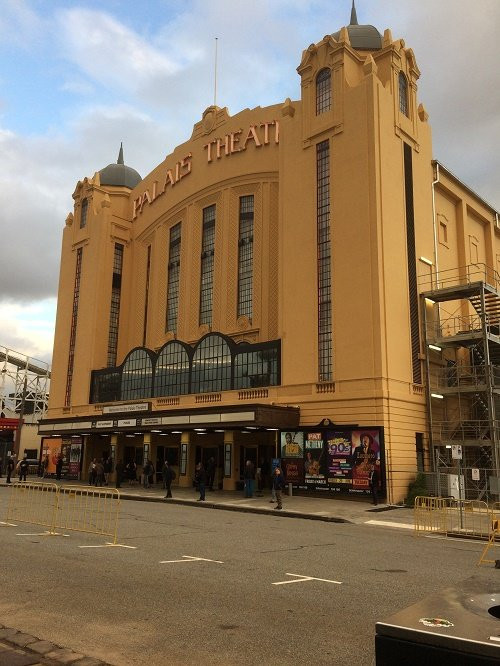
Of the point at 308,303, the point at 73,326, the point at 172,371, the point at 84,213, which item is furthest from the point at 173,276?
the point at 308,303

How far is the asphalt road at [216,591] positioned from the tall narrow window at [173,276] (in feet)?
91.4

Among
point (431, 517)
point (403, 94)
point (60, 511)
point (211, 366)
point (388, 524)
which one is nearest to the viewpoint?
point (60, 511)

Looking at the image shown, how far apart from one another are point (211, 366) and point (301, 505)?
12708 mm

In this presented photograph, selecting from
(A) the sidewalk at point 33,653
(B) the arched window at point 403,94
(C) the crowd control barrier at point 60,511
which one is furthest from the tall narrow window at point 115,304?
(A) the sidewalk at point 33,653

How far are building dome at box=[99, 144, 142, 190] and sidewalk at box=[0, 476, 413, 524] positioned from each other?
3013 cm

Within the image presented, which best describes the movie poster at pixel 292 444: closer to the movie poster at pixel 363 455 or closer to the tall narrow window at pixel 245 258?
the movie poster at pixel 363 455

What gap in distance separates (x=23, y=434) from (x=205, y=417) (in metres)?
36.1

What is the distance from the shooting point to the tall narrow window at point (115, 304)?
150 feet

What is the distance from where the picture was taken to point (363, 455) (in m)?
26.3

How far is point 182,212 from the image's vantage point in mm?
43125

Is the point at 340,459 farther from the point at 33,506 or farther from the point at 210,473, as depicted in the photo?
the point at 33,506

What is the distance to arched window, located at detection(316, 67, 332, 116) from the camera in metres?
32.8

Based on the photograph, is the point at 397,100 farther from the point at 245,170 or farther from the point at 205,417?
the point at 205,417

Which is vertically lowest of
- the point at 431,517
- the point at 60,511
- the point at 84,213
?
the point at 431,517
